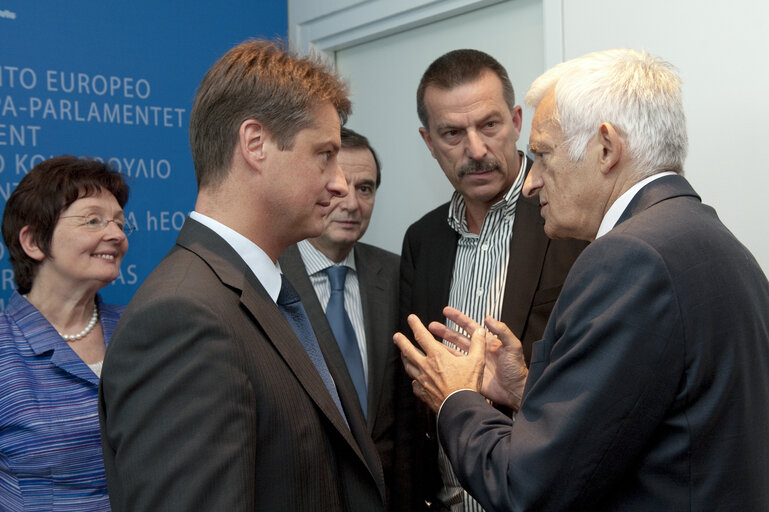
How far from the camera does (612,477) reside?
115 centimetres

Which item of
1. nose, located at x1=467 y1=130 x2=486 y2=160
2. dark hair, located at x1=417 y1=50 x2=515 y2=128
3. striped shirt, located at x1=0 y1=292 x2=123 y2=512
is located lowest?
striped shirt, located at x1=0 y1=292 x2=123 y2=512

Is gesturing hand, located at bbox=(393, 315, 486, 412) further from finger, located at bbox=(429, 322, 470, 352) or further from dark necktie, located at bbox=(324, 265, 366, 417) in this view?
dark necktie, located at bbox=(324, 265, 366, 417)

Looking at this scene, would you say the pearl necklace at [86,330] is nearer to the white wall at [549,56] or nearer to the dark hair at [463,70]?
the dark hair at [463,70]

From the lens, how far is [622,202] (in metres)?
1.30

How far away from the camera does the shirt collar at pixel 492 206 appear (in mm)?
2125

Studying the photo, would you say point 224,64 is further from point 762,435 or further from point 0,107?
point 0,107

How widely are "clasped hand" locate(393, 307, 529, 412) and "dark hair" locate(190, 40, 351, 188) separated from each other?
568 millimetres

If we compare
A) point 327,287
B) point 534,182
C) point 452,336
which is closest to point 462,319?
point 452,336

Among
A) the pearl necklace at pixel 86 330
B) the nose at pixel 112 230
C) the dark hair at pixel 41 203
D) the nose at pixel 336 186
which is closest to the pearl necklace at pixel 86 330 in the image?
the pearl necklace at pixel 86 330

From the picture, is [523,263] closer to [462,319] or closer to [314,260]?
[462,319]

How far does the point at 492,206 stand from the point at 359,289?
1.66ft

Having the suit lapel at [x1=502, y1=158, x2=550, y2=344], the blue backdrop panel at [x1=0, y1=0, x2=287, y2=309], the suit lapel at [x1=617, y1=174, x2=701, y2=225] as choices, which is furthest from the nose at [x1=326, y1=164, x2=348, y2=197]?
the blue backdrop panel at [x1=0, y1=0, x2=287, y2=309]

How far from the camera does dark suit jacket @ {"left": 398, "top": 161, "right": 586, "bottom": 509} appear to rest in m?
1.94

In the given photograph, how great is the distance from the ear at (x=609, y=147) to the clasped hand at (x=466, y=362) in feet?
1.54
